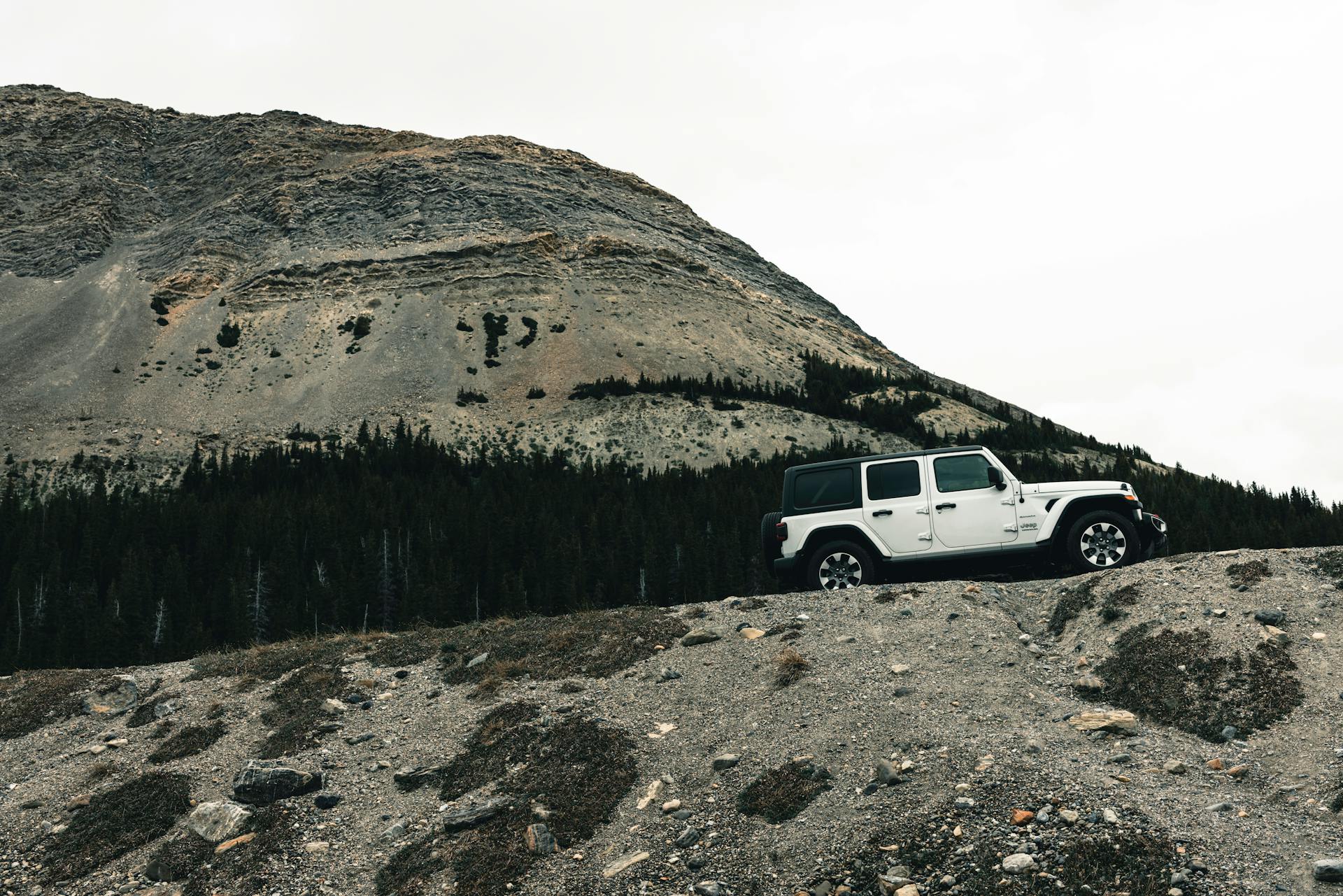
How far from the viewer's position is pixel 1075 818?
869 centimetres

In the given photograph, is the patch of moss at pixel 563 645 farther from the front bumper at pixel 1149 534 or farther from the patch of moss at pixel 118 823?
the front bumper at pixel 1149 534

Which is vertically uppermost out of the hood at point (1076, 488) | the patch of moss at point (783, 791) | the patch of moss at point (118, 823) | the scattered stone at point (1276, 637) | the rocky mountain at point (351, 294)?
the rocky mountain at point (351, 294)

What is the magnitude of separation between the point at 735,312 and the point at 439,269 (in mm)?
45845

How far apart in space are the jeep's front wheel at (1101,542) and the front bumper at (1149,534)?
0.23 m

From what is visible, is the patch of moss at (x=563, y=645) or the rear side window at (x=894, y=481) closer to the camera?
the patch of moss at (x=563, y=645)

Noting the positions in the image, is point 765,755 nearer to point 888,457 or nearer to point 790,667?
point 790,667

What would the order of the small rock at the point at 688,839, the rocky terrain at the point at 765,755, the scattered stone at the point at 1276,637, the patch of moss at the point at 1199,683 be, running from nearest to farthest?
the rocky terrain at the point at 765,755 → the small rock at the point at 688,839 → the patch of moss at the point at 1199,683 → the scattered stone at the point at 1276,637

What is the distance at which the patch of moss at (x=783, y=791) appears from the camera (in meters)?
10.2

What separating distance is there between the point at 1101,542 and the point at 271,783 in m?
15.1

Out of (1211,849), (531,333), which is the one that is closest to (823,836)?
(1211,849)

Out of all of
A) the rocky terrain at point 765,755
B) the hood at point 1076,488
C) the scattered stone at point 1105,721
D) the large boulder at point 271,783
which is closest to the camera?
the rocky terrain at point 765,755

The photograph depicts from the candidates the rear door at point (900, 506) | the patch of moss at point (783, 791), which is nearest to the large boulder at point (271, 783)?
the patch of moss at point (783, 791)

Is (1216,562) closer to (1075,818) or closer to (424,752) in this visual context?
(1075,818)

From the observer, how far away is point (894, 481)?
57.7ft
